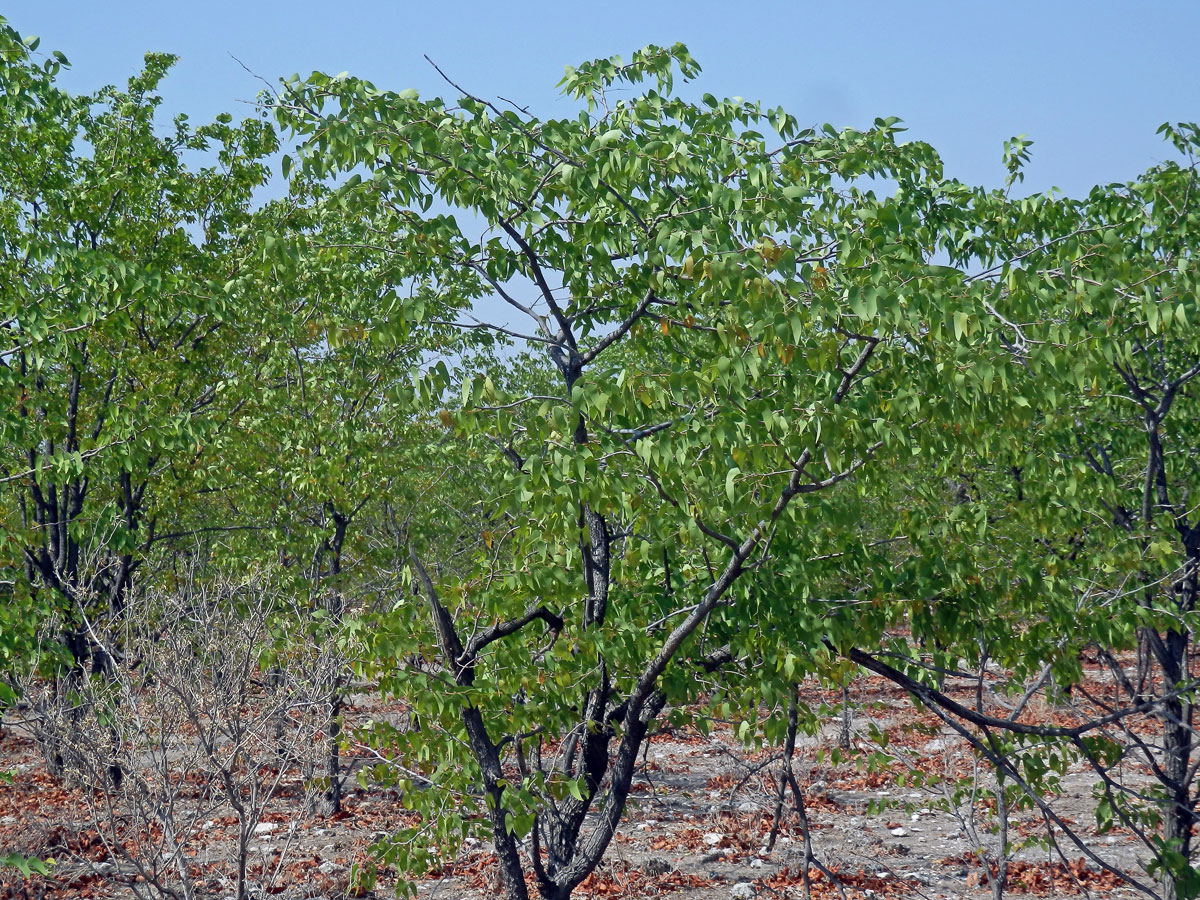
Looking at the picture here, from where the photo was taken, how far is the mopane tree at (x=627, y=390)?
4.21 metres

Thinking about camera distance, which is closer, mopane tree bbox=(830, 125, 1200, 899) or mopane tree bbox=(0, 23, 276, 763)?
mopane tree bbox=(830, 125, 1200, 899)

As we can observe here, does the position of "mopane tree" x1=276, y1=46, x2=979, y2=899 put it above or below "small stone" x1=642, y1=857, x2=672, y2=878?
above

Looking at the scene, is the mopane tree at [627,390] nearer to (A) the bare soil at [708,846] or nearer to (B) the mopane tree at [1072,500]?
(B) the mopane tree at [1072,500]

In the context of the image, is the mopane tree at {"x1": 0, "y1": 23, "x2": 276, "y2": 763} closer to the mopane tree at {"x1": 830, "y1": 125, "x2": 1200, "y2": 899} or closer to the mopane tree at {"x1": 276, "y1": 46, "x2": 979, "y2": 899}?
the mopane tree at {"x1": 276, "y1": 46, "x2": 979, "y2": 899}

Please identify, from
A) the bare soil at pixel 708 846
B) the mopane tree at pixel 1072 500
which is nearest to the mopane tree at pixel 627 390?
the mopane tree at pixel 1072 500

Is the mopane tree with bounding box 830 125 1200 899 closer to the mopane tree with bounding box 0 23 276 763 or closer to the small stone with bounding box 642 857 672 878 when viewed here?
the small stone with bounding box 642 857 672 878

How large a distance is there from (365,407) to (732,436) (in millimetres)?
7991

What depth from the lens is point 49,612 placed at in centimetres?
734

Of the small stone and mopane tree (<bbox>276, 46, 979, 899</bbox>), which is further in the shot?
the small stone

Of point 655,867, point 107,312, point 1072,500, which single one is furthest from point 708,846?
point 107,312

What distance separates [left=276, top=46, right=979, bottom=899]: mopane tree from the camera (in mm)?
4215

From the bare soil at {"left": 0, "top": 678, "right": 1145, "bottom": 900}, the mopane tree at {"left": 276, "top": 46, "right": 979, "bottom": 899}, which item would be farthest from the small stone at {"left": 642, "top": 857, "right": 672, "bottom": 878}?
the mopane tree at {"left": 276, "top": 46, "right": 979, "bottom": 899}

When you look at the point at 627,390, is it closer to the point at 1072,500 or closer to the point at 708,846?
the point at 1072,500

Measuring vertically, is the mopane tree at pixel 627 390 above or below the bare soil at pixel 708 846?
above
